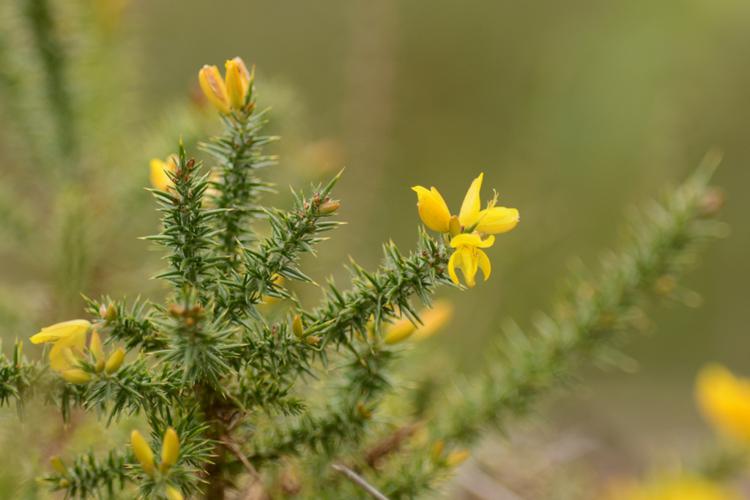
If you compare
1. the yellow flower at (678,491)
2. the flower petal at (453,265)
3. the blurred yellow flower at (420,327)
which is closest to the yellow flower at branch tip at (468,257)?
the flower petal at (453,265)

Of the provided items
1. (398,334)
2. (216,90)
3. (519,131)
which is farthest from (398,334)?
(519,131)

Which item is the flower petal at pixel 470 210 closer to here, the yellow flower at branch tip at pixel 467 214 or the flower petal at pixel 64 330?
the yellow flower at branch tip at pixel 467 214

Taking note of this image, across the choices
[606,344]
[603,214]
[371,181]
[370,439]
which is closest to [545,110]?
[603,214]

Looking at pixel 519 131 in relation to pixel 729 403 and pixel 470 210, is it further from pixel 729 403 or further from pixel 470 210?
pixel 470 210

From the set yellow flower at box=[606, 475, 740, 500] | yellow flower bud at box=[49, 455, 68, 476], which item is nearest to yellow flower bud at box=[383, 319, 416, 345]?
yellow flower bud at box=[49, 455, 68, 476]

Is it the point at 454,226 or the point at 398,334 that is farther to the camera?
the point at 398,334
